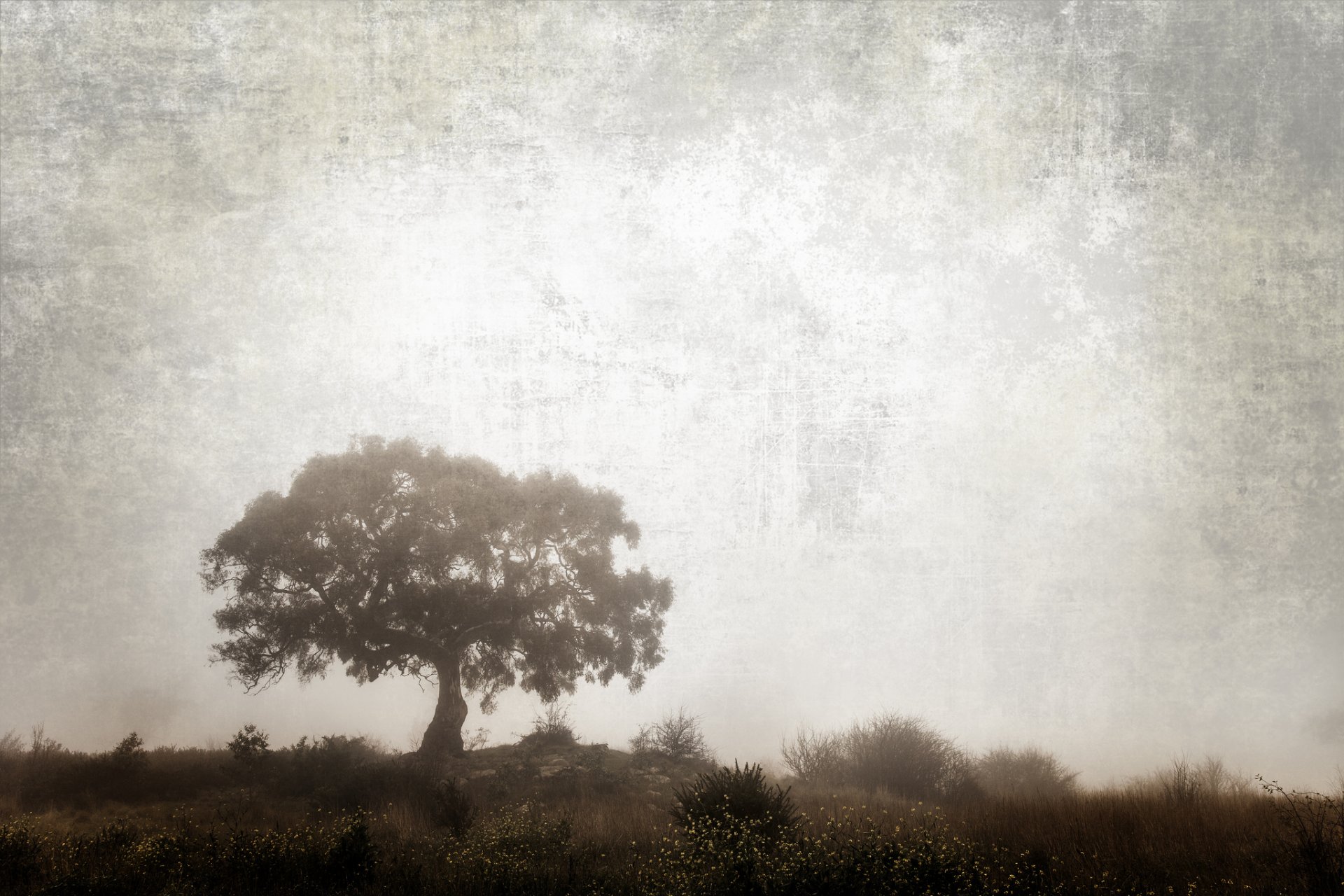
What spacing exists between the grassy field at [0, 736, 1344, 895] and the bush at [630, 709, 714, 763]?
79 mm

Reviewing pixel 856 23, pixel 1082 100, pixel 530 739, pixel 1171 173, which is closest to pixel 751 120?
pixel 856 23

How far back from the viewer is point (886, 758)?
8.27 meters

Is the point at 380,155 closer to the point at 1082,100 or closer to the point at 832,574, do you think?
the point at 832,574

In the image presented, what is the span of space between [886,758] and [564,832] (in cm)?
292

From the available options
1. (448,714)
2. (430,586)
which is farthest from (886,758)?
(430,586)

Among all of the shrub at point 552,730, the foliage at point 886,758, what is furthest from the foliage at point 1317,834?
the shrub at point 552,730

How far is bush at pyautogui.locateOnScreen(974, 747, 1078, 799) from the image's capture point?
7883 millimetres

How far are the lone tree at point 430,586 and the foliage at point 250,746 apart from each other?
394 millimetres

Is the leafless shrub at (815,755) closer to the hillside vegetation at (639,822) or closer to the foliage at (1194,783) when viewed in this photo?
the hillside vegetation at (639,822)

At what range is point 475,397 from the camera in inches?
348

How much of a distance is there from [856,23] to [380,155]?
Answer: 188 inches

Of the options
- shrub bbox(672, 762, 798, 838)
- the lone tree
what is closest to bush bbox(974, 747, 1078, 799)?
shrub bbox(672, 762, 798, 838)
